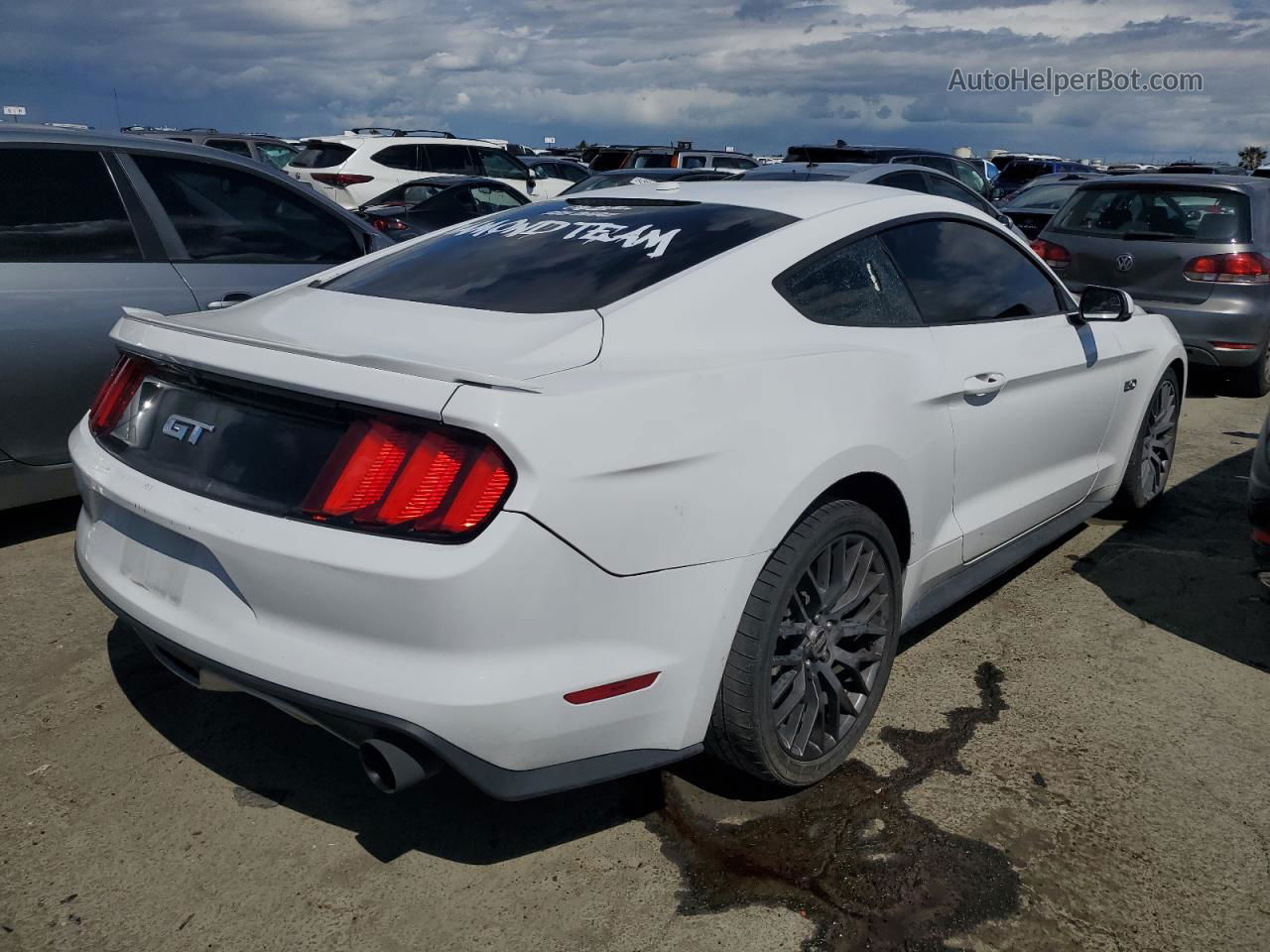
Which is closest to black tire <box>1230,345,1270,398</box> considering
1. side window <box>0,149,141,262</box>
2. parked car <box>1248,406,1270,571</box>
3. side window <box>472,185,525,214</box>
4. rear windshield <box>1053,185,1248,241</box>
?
rear windshield <box>1053,185,1248,241</box>

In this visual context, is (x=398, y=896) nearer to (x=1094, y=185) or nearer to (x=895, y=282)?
(x=895, y=282)

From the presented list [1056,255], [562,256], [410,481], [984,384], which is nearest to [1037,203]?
[1056,255]

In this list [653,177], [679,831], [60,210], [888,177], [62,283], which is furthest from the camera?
[653,177]

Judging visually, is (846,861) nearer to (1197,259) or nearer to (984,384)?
(984,384)

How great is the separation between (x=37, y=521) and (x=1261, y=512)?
15.8 ft

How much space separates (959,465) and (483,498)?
5.51ft

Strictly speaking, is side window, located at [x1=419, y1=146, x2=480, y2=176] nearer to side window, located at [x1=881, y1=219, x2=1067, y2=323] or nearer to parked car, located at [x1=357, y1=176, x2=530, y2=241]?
parked car, located at [x1=357, y1=176, x2=530, y2=241]

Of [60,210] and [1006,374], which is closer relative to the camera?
[1006,374]

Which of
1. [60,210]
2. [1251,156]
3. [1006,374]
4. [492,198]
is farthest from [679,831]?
[1251,156]

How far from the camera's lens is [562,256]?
292 cm

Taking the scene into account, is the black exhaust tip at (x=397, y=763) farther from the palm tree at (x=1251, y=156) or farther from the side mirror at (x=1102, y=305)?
the palm tree at (x=1251, y=156)

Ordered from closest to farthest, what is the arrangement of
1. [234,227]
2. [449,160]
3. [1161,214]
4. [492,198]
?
1. [234,227]
2. [1161,214]
3. [492,198]
4. [449,160]

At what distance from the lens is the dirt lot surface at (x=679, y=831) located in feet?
7.47

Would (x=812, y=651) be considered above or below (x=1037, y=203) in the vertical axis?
below
